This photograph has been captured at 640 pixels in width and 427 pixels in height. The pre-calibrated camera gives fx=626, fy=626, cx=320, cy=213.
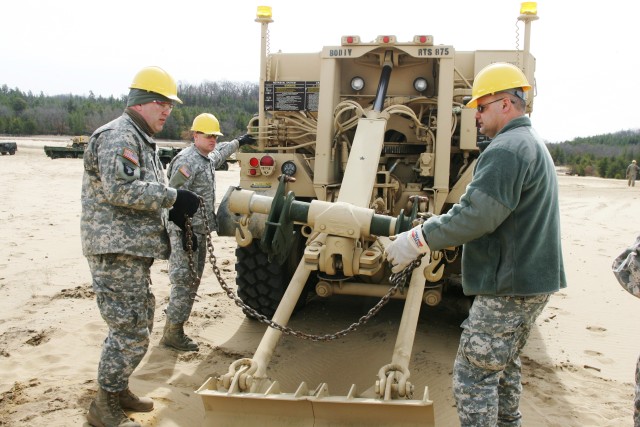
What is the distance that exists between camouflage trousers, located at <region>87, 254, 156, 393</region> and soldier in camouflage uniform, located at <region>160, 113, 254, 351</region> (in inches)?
44.8

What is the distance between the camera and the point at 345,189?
14.7ft

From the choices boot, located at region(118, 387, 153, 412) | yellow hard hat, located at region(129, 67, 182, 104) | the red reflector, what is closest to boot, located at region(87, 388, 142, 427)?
boot, located at region(118, 387, 153, 412)

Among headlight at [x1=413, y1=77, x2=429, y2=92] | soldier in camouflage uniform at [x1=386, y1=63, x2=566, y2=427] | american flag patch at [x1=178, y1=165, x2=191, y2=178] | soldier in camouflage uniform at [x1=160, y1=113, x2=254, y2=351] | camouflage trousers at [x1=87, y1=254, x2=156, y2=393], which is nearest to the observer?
soldier in camouflage uniform at [x1=386, y1=63, x2=566, y2=427]

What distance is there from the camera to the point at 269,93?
6.18m

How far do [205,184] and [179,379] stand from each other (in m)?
1.60

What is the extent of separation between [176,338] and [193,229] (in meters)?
0.89

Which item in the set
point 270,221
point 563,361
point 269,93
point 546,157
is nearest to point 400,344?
point 270,221

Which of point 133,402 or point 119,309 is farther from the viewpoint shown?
point 133,402

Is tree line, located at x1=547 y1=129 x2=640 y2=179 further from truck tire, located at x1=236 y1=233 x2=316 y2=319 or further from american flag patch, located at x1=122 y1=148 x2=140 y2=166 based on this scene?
american flag patch, located at x1=122 y1=148 x2=140 y2=166

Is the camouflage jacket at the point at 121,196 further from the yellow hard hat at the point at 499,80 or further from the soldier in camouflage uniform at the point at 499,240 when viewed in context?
the yellow hard hat at the point at 499,80

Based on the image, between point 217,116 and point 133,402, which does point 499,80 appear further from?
point 217,116

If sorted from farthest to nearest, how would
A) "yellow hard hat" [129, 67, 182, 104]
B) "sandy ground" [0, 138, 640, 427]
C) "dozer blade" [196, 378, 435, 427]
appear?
"sandy ground" [0, 138, 640, 427] < "yellow hard hat" [129, 67, 182, 104] < "dozer blade" [196, 378, 435, 427]

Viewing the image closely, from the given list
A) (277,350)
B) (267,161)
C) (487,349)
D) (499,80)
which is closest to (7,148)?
(267,161)

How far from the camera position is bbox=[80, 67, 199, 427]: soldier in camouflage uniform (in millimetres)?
3521
